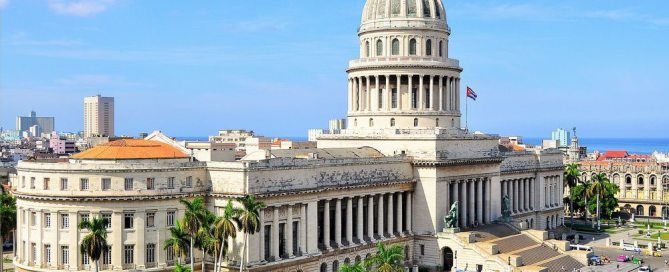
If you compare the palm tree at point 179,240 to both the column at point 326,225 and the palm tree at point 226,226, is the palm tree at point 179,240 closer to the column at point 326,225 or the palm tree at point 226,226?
the palm tree at point 226,226

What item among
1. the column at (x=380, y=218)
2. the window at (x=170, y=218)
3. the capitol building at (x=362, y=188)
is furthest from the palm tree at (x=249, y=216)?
the column at (x=380, y=218)

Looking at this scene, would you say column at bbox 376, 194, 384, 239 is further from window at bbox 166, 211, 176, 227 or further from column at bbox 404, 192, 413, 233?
window at bbox 166, 211, 176, 227

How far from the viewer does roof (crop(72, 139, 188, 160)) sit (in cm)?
7381

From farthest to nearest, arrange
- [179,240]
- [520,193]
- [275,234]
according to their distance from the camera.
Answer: [520,193] → [275,234] → [179,240]

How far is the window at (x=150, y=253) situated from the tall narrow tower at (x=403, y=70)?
137ft

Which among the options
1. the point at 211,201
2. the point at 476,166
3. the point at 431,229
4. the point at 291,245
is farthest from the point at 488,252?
the point at 211,201

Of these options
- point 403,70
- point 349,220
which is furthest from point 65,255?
point 403,70

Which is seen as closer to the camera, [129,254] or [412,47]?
[129,254]

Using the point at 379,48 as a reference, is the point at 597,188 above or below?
below

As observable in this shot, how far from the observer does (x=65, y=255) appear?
235 ft

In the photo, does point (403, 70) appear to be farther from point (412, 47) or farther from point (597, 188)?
point (597, 188)

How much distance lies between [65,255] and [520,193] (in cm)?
7615

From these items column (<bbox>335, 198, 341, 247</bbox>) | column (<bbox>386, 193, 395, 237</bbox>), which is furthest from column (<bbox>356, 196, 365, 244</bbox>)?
column (<bbox>386, 193, 395, 237</bbox>)

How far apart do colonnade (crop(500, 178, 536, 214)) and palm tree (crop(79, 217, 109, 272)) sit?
221 ft
